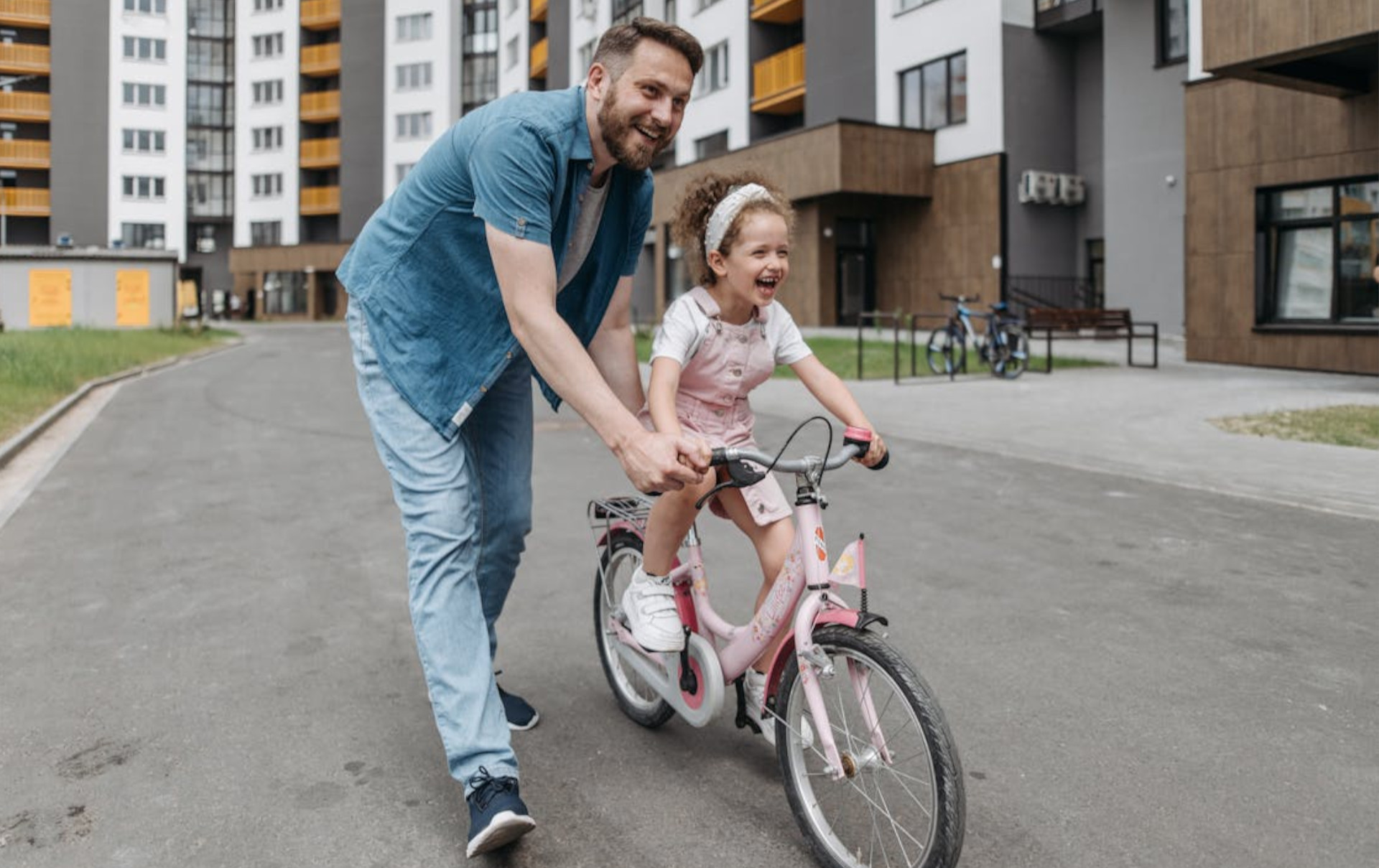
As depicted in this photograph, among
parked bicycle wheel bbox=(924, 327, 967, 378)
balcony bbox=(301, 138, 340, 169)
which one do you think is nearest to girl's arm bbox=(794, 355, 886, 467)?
parked bicycle wheel bbox=(924, 327, 967, 378)

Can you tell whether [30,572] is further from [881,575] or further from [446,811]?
[881,575]

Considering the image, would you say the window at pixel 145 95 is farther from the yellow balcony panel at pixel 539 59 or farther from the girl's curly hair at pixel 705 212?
the girl's curly hair at pixel 705 212

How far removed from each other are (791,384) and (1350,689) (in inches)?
514

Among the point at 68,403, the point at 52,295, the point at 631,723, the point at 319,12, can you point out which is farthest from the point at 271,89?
the point at 631,723

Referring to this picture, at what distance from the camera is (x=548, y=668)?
4.19m

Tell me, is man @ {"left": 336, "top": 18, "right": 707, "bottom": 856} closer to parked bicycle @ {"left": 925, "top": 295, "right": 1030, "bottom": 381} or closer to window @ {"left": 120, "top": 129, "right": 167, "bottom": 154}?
parked bicycle @ {"left": 925, "top": 295, "right": 1030, "bottom": 381}

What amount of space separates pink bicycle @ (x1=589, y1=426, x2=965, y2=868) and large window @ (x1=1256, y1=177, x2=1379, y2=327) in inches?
674

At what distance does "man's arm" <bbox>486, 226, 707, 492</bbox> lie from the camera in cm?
245

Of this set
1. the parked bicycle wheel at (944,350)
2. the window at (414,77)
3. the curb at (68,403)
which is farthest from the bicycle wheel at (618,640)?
the window at (414,77)

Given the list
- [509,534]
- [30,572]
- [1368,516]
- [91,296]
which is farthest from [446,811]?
[91,296]

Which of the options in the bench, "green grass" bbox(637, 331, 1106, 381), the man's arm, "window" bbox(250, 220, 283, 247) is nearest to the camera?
the man's arm

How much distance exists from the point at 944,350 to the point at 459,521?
51.0 feet

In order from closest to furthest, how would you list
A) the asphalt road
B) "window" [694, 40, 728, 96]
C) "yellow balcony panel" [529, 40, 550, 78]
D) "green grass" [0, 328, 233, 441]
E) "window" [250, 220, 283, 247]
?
the asphalt road < "green grass" [0, 328, 233, 441] < "window" [694, 40, 728, 96] < "yellow balcony panel" [529, 40, 550, 78] < "window" [250, 220, 283, 247]

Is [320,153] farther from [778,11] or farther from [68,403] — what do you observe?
[68,403]
